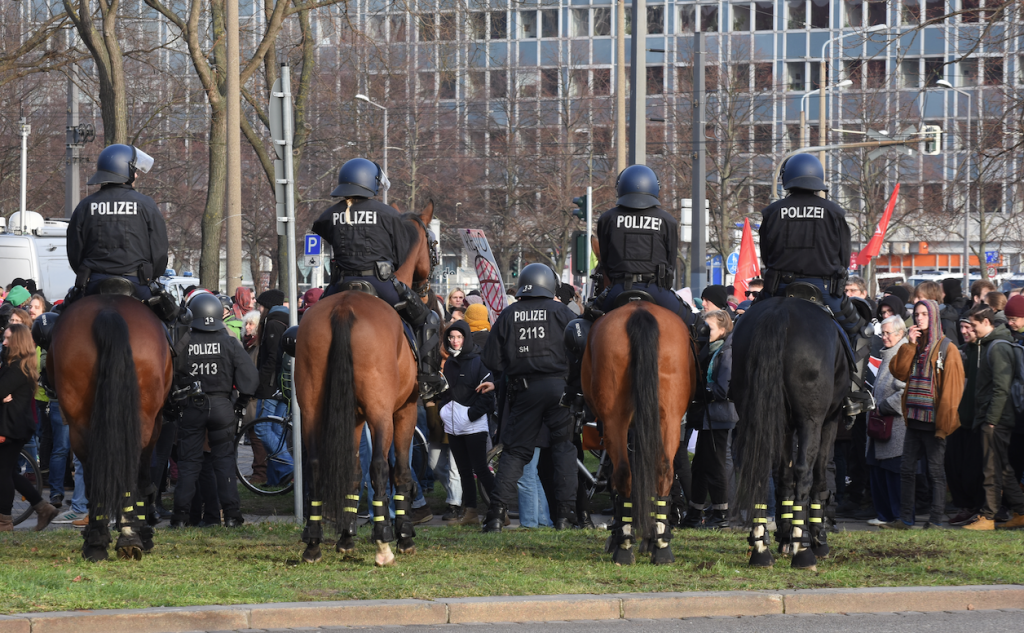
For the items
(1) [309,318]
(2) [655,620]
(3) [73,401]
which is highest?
(1) [309,318]

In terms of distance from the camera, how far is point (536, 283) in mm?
10992

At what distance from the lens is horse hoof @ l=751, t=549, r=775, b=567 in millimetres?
8461

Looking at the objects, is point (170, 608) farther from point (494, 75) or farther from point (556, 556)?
point (494, 75)

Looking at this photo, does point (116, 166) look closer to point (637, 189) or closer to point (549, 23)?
point (637, 189)

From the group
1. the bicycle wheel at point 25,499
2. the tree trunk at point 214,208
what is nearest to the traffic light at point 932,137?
the tree trunk at point 214,208

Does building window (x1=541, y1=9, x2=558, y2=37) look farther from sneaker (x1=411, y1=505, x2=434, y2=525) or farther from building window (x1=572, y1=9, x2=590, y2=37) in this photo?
sneaker (x1=411, y1=505, x2=434, y2=525)

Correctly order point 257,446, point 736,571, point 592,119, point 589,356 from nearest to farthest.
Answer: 1. point 736,571
2. point 589,356
3. point 257,446
4. point 592,119

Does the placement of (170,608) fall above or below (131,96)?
below

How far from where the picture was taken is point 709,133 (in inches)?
2016

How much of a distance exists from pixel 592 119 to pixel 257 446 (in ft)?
124

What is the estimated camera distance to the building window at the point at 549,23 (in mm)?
67375

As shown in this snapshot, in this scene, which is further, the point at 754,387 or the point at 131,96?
the point at 131,96

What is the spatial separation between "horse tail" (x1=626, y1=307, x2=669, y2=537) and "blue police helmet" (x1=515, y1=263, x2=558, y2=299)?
2533 mm

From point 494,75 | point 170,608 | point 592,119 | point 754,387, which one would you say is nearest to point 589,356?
point 754,387
